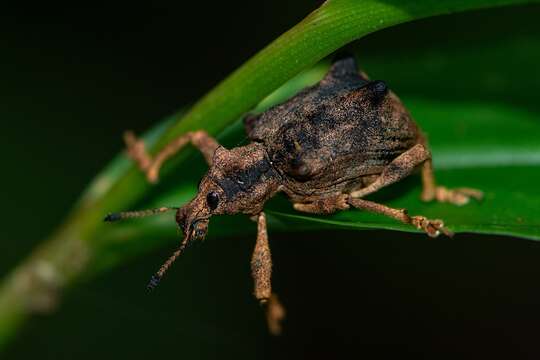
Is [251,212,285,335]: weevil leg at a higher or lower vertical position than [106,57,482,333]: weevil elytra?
lower

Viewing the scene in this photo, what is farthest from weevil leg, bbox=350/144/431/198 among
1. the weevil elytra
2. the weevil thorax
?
the weevil thorax

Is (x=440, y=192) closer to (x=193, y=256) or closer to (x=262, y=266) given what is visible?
(x=262, y=266)

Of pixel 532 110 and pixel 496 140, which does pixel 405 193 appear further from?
pixel 532 110

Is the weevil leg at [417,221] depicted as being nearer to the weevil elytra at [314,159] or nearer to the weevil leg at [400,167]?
the weevil elytra at [314,159]

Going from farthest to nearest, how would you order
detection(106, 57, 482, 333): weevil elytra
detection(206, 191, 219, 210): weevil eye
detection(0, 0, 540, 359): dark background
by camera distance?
detection(0, 0, 540, 359): dark background → detection(206, 191, 219, 210): weevil eye → detection(106, 57, 482, 333): weevil elytra

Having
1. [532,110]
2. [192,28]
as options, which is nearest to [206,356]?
[192,28]

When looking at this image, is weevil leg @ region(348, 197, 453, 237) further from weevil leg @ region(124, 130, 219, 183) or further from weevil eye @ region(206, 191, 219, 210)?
weevil leg @ region(124, 130, 219, 183)

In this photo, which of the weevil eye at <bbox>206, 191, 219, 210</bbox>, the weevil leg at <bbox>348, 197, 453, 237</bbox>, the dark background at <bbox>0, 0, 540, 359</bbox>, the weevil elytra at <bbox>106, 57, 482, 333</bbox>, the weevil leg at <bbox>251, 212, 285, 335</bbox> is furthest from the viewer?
the dark background at <bbox>0, 0, 540, 359</bbox>
